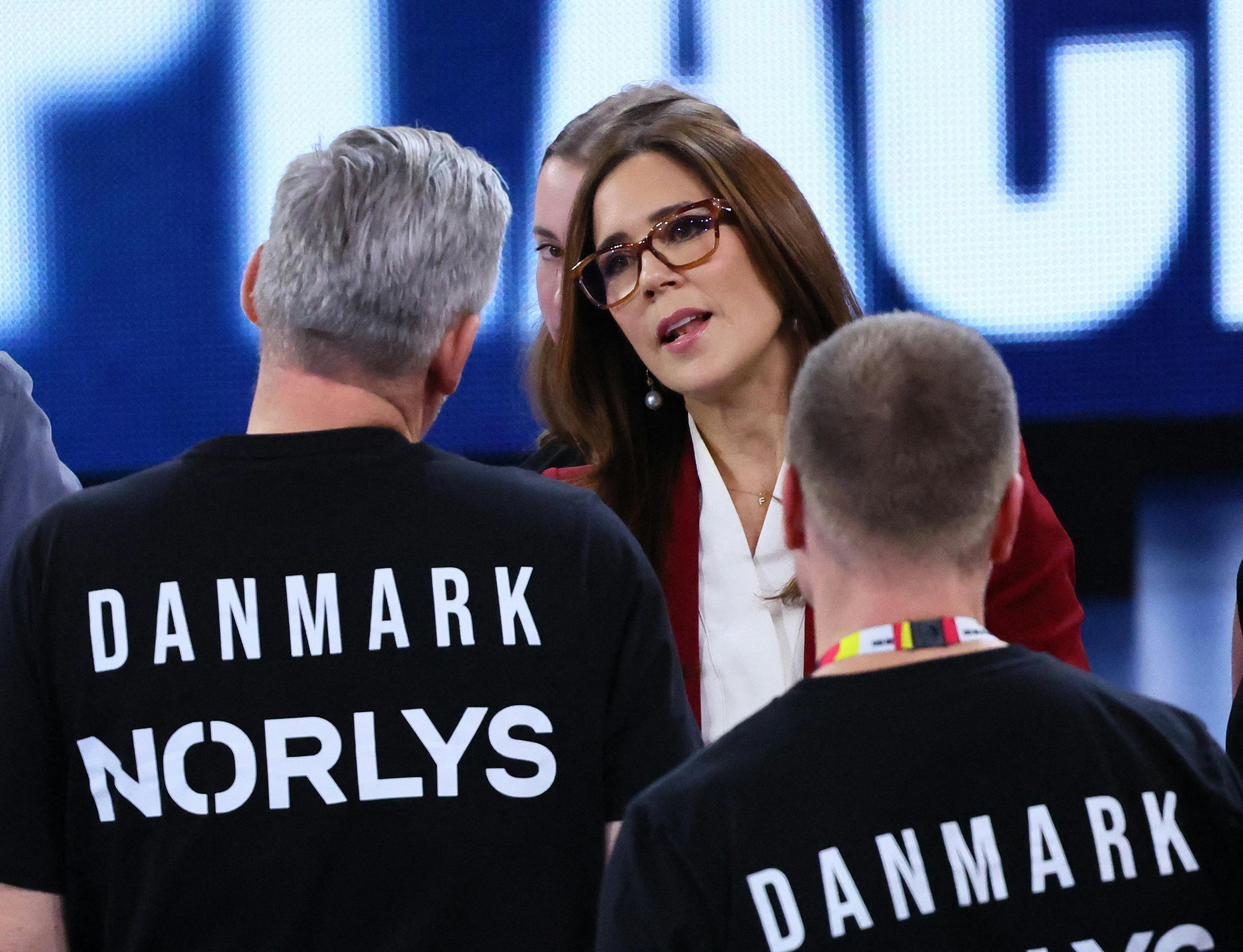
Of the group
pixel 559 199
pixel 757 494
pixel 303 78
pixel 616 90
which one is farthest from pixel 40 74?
pixel 757 494

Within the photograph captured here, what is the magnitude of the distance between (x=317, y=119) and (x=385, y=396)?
230 centimetres

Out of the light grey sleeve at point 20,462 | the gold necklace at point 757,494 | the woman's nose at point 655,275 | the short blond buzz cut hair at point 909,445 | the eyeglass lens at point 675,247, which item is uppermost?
the eyeglass lens at point 675,247

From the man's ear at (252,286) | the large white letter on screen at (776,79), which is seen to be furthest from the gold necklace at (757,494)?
the large white letter on screen at (776,79)

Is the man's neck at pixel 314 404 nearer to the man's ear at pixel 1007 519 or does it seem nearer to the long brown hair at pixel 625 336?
the man's ear at pixel 1007 519

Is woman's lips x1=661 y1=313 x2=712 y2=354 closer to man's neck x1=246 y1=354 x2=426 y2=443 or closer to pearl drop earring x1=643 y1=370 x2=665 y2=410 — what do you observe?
pearl drop earring x1=643 y1=370 x2=665 y2=410

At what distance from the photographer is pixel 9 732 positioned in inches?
38.8

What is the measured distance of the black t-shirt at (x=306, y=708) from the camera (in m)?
0.96

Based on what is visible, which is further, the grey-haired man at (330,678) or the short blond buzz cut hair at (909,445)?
the grey-haired man at (330,678)

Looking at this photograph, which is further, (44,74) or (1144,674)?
(44,74)

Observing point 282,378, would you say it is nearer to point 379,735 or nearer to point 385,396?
point 385,396

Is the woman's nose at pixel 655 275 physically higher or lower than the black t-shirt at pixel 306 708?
higher

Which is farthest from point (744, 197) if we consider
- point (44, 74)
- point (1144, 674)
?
point (44, 74)

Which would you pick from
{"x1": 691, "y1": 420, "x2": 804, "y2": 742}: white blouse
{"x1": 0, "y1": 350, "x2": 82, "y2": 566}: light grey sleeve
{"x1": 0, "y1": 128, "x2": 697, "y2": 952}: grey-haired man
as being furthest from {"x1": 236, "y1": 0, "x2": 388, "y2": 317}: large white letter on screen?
{"x1": 0, "y1": 128, "x2": 697, "y2": 952}: grey-haired man

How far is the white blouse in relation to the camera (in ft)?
4.84
